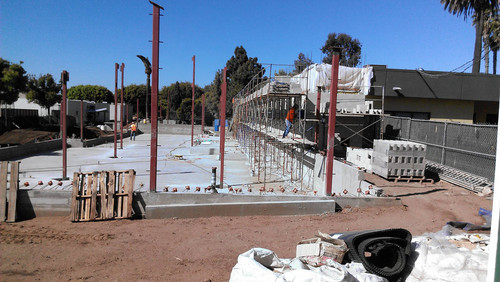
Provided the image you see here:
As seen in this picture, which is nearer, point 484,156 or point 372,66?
point 484,156

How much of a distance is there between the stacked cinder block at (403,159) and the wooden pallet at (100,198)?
858 cm

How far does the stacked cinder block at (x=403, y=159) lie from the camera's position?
1212cm

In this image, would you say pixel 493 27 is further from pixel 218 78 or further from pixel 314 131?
pixel 218 78

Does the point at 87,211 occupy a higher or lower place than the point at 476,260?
lower

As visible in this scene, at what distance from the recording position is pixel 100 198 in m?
8.98

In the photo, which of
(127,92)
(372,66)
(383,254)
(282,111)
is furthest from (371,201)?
(127,92)

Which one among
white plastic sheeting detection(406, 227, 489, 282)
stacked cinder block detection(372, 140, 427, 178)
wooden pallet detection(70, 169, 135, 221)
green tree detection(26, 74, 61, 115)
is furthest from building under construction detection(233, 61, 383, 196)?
green tree detection(26, 74, 61, 115)

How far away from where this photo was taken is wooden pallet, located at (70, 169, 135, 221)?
8812mm

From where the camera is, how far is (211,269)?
6051mm

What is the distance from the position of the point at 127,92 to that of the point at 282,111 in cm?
5976

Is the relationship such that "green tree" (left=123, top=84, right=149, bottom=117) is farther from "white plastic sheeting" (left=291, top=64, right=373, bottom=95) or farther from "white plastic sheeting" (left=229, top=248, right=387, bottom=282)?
"white plastic sheeting" (left=229, top=248, right=387, bottom=282)

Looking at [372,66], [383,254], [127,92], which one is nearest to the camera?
[383,254]

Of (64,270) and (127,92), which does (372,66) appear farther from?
(127,92)

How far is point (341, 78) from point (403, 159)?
33.6 ft
